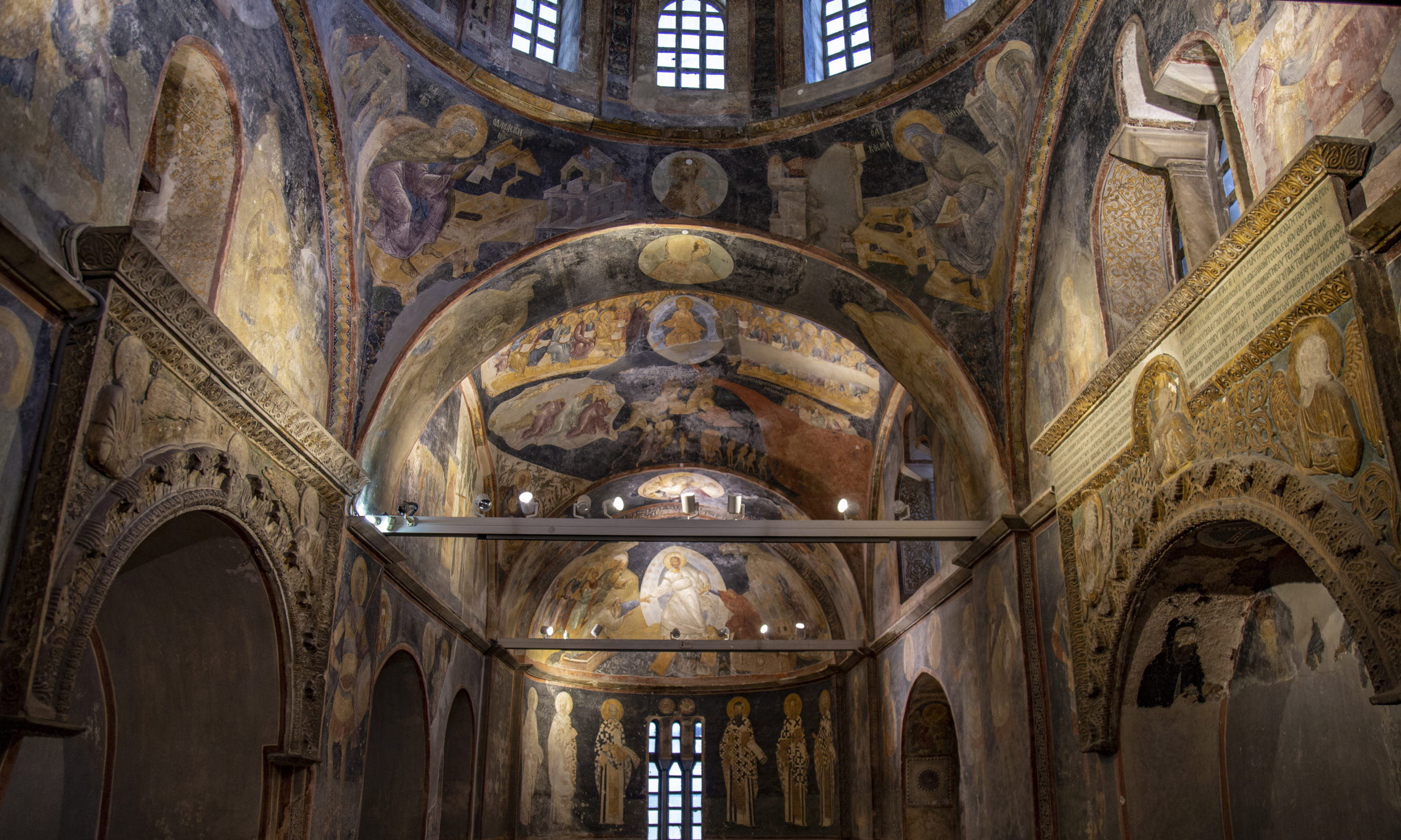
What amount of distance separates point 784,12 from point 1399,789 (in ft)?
36.9

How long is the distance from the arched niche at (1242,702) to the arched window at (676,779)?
744 inches

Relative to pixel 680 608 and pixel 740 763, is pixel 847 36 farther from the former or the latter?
pixel 740 763

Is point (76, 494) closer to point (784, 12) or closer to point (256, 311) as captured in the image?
point (256, 311)

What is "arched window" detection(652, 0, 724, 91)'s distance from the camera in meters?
13.6

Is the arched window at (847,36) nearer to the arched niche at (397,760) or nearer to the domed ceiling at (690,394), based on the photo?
the domed ceiling at (690,394)

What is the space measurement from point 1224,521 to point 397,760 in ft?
41.9

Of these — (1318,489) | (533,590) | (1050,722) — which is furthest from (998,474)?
(533,590)

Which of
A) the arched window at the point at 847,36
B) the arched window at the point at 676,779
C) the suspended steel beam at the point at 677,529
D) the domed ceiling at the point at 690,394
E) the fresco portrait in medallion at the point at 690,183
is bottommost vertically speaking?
the arched window at the point at 676,779

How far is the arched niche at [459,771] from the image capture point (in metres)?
19.4

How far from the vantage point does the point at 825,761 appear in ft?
78.9

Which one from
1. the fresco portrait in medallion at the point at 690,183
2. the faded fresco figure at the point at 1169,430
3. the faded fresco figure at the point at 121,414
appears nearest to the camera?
the faded fresco figure at the point at 121,414

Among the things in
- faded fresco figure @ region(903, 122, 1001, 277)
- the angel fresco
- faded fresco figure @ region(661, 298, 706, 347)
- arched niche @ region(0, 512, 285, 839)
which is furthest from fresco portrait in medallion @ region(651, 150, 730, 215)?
the angel fresco

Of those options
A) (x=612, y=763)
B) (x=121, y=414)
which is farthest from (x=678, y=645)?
(x=121, y=414)

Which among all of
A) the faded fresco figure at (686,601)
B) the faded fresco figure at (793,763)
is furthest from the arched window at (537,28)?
the faded fresco figure at (793,763)
